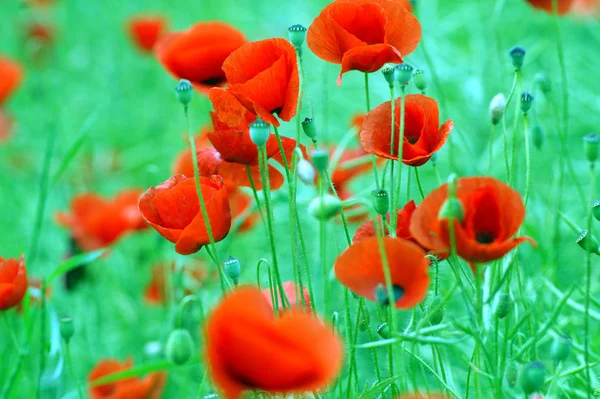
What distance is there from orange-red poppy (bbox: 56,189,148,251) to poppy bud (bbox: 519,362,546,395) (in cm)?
98

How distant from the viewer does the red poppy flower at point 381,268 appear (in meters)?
0.67

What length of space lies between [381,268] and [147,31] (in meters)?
1.88

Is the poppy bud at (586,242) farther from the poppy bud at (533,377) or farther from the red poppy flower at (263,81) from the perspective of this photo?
the red poppy flower at (263,81)

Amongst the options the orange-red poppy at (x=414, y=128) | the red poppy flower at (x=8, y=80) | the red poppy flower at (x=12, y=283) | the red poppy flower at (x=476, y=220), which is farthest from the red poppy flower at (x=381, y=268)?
the red poppy flower at (x=8, y=80)

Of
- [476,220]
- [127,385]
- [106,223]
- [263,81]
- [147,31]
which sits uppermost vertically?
[147,31]

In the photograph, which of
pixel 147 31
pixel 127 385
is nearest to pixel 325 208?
pixel 127 385

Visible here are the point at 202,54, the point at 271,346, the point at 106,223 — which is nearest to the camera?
the point at 271,346

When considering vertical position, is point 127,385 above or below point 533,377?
below

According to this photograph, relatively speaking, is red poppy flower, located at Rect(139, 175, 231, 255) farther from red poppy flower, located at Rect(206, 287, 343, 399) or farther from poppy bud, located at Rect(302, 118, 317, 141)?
red poppy flower, located at Rect(206, 287, 343, 399)

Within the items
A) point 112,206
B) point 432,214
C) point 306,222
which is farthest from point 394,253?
point 306,222

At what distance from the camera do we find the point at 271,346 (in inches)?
21.0

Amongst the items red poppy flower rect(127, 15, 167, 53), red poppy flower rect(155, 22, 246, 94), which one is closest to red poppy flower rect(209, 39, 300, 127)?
red poppy flower rect(155, 22, 246, 94)

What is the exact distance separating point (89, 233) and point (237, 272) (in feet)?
2.73

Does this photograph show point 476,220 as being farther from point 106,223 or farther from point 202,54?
point 106,223
